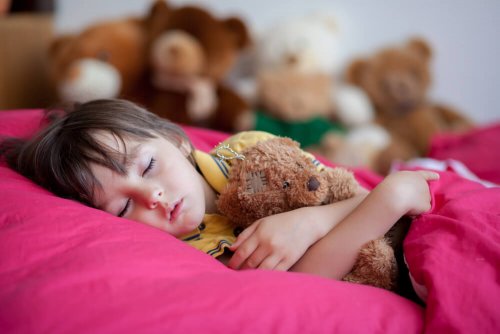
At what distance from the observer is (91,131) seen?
865 millimetres

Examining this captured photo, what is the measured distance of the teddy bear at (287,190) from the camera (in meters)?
0.76

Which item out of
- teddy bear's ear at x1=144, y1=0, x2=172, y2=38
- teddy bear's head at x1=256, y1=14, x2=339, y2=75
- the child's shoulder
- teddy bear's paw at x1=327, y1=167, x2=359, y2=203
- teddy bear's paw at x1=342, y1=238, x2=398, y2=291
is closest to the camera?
teddy bear's paw at x1=342, y1=238, x2=398, y2=291

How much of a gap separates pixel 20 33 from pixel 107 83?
1.48 feet

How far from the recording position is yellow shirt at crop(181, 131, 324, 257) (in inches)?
34.6

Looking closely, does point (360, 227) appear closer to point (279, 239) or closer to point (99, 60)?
point (279, 239)

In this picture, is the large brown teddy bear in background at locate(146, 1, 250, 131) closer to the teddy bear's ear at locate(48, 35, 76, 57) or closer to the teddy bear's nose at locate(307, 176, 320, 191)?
the teddy bear's ear at locate(48, 35, 76, 57)

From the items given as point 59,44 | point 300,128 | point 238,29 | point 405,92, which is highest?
point 238,29

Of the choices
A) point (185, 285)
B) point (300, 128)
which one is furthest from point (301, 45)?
point (185, 285)

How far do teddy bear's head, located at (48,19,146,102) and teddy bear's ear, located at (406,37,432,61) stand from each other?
3.92 feet

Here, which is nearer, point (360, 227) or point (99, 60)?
point (360, 227)

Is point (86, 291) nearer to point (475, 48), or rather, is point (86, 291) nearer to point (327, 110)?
point (327, 110)

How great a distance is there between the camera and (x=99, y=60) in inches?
74.9

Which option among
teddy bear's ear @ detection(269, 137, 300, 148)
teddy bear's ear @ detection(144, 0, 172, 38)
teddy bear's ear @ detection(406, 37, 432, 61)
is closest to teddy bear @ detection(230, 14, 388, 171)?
teddy bear's ear @ detection(406, 37, 432, 61)

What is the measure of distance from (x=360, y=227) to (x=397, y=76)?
5.01ft
